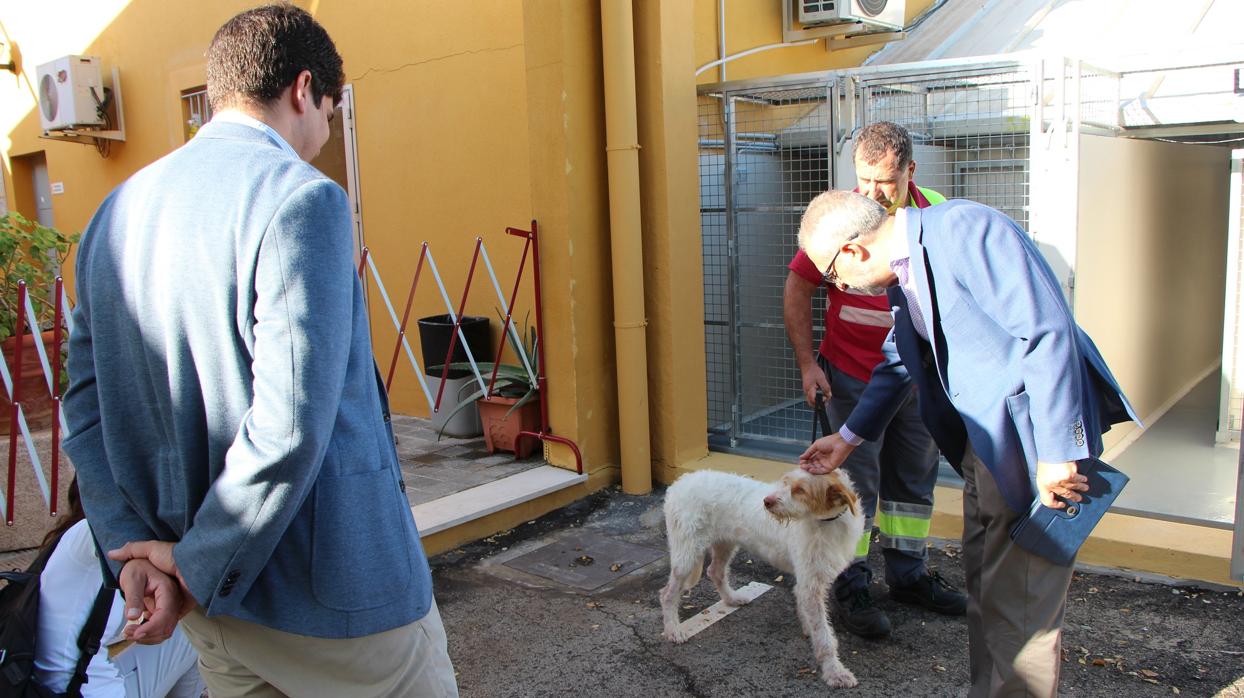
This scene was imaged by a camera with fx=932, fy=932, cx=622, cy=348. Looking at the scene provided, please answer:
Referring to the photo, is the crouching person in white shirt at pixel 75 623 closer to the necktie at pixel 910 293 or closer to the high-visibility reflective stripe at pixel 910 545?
the necktie at pixel 910 293

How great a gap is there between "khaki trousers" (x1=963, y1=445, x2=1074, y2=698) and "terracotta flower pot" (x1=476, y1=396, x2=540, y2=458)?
11.3 feet

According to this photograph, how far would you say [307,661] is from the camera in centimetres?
163

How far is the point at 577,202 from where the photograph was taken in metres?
5.21

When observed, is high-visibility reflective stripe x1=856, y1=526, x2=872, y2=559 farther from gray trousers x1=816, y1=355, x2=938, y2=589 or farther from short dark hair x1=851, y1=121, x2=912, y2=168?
short dark hair x1=851, y1=121, x2=912, y2=168

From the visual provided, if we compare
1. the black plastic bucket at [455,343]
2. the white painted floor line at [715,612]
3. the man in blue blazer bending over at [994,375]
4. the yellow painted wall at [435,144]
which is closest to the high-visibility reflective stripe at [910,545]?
the white painted floor line at [715,612]

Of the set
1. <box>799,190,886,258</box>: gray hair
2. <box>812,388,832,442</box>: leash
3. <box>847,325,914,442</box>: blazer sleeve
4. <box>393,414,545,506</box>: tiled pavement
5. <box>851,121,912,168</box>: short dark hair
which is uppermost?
<box>851,121,912,168</box>: short dark hair

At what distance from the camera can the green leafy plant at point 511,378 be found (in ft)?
18.4

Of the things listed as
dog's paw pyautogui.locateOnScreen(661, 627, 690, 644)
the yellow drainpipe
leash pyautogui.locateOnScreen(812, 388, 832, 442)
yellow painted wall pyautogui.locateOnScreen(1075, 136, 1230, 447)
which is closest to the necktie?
leash pyautogui.locateOnScreen(812, 388, 832, 442)

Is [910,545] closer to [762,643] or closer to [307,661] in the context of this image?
[762,643]

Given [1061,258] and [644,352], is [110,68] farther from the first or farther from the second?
[1061,258]

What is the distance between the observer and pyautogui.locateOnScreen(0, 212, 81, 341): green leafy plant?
4918 millimetres

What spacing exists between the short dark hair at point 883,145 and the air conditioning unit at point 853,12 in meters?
3.44

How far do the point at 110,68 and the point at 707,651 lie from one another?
9.08 metres

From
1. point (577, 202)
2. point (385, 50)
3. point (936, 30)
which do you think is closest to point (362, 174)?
point (385, 50)
